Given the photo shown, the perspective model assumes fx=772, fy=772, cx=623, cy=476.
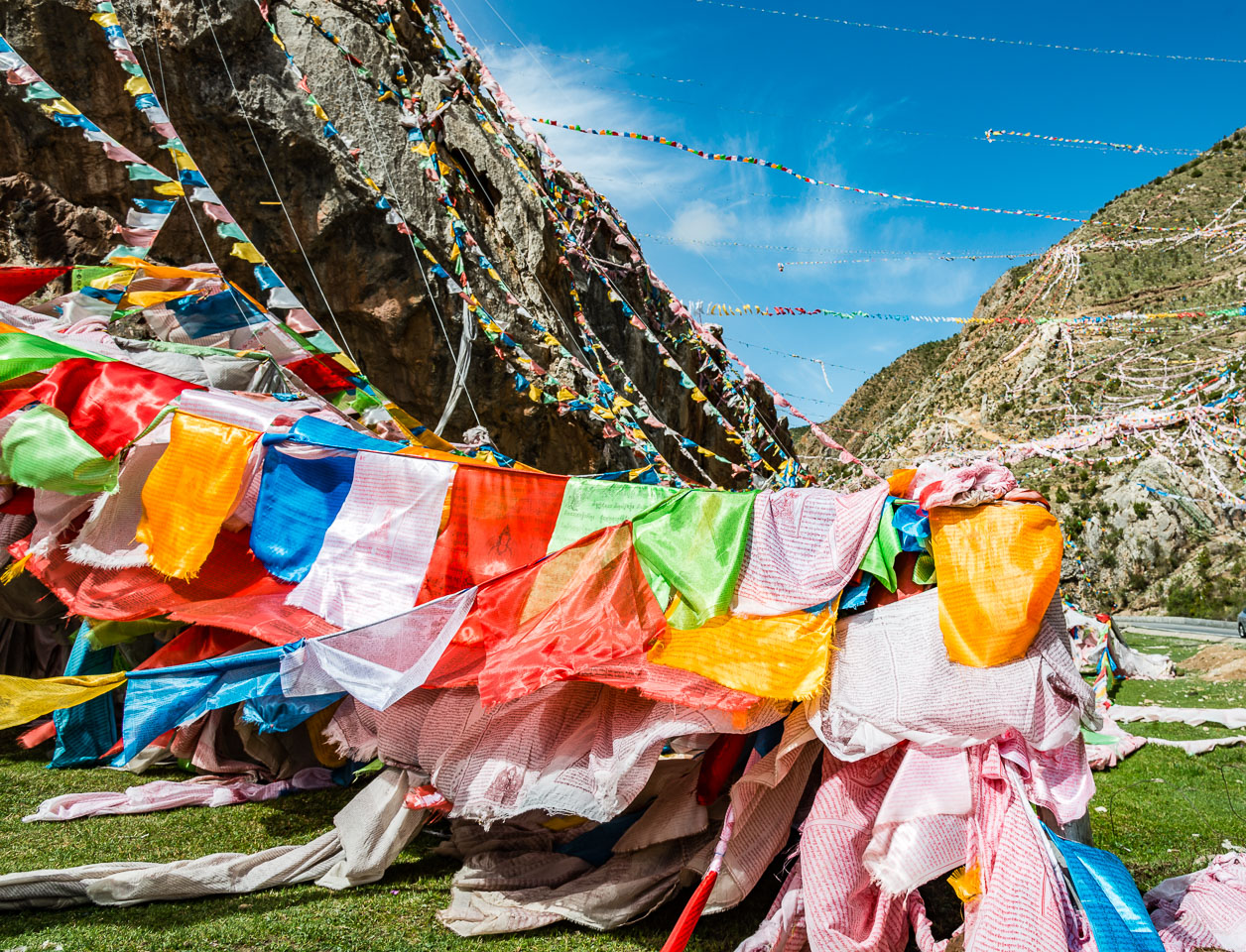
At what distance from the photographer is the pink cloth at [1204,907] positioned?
127 inches

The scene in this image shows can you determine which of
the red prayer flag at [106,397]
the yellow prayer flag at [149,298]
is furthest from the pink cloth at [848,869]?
the yellow prayer flag at [149,298]

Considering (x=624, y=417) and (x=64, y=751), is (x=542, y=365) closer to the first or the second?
(x=624, y=417)

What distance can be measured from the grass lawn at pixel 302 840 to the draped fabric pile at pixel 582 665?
0.42 feet

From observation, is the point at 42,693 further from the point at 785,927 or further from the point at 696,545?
the point at 785,927

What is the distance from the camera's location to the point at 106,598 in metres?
4.62

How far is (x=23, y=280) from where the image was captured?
23.1 ft

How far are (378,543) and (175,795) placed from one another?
2.33 meters

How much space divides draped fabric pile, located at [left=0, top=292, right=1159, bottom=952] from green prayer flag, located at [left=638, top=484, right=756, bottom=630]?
1 cm

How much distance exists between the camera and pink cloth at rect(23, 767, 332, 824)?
4.57 metres

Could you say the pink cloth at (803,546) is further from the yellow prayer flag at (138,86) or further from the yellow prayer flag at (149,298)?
the yellow prayer flag at (138,86)

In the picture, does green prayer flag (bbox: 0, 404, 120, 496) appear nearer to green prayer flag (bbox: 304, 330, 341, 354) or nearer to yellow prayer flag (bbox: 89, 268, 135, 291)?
yellow prayer flag (bbox: 89, 268, 135, 291)

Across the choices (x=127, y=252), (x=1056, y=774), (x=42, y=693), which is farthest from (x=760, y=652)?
(x=127, y=252)

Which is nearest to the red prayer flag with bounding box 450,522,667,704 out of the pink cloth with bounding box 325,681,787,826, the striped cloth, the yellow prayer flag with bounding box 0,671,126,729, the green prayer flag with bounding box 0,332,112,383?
the pink cloth with bounding box 325,681,787,826

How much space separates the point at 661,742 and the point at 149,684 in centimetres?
237
